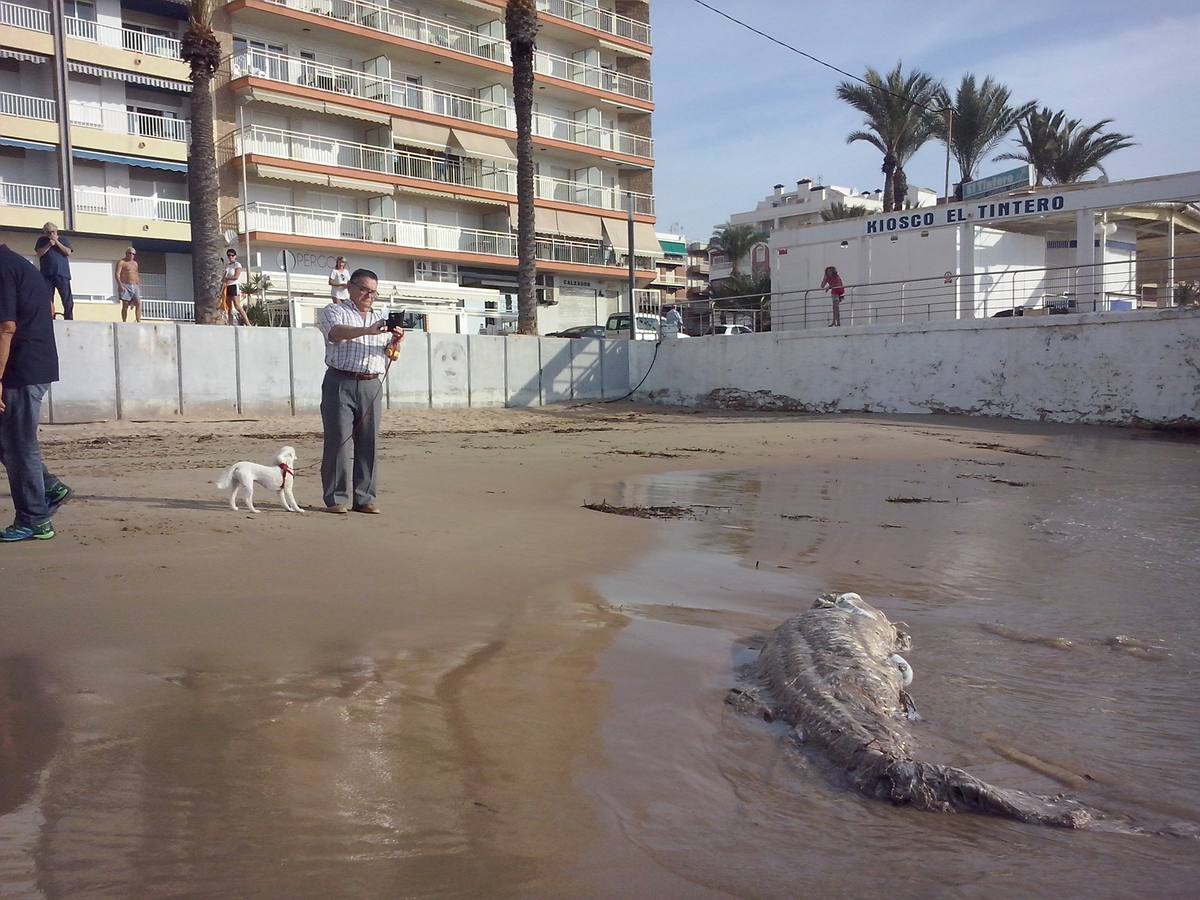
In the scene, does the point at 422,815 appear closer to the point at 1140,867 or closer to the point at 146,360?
the point at 1140,867

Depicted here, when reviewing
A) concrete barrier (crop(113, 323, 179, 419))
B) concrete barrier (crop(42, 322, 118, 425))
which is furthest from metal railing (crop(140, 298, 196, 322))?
concrete barrier (crop(42, 322, 118, 425))

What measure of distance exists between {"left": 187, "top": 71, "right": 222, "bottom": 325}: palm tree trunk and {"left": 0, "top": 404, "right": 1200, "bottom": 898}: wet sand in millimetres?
11597

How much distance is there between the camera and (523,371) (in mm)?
23344

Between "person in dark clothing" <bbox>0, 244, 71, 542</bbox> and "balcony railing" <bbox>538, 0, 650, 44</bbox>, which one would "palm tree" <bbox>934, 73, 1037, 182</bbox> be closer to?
"balcony railing" <bbox>538, 0, 650, 44</bbox>

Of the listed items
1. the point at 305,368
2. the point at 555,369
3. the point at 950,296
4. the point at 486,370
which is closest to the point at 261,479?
the point at 305,368

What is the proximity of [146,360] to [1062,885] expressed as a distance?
55.1 ft

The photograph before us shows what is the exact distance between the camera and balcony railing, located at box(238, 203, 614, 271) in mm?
35438

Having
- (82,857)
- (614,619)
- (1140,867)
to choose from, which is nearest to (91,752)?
(82,857)

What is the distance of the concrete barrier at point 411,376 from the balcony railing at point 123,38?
2073 cm

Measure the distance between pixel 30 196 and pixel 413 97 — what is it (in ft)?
50.0

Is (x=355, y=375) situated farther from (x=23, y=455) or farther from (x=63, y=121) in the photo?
(x=63, y=121)

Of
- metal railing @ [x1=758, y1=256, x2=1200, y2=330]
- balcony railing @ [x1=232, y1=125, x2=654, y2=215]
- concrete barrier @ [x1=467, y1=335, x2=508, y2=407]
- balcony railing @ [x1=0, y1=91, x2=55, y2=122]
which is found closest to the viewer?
concrete barrier @ [x1=467, y1=335, x2=508, y2=407]

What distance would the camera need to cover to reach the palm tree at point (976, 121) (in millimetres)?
40281

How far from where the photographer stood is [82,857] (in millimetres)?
2469
